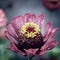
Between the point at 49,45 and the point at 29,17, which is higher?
the point at 29,17

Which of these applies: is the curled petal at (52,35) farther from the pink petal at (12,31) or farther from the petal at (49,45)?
the pink petal at (12,31)

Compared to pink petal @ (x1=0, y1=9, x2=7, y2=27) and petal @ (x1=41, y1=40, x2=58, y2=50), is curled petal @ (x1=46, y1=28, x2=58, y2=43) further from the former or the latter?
pink petal @ (x1=0, y1=9, x2=7, y2=27)

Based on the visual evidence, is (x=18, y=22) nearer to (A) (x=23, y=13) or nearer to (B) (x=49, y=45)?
(A) (x=23, y=13)

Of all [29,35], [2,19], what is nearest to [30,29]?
[29,35]

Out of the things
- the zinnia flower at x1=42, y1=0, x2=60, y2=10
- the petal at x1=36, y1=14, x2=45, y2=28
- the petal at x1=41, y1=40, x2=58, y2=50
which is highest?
the zinnia flower at x1=42, y1=0, x2=60, y2=10

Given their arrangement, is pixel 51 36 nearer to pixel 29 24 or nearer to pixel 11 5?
pixel 29 24

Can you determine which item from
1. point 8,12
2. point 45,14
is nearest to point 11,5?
point 8,12

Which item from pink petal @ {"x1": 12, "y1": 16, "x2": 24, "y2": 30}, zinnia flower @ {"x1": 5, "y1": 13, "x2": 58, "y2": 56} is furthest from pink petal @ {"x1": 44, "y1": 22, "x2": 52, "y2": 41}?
pink petal @ {"x1": 12, "y1": 16, "x2": 24, "y2": 30}
